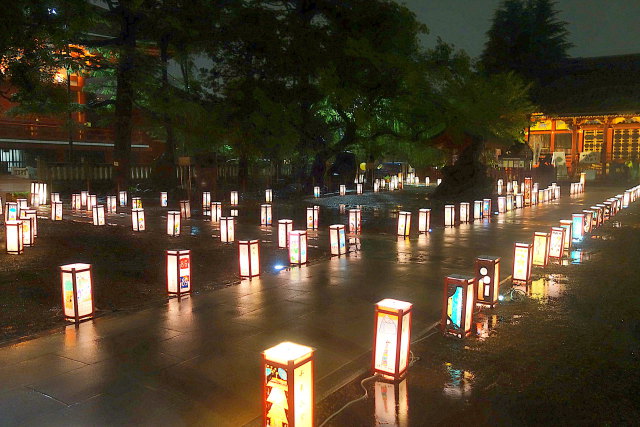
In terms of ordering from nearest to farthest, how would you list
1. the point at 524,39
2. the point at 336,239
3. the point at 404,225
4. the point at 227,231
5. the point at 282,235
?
the point at 336,239
the point at 282,235
the point at 227,231
the point at 404,225
the point at 524,39

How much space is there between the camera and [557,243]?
11.6 meters

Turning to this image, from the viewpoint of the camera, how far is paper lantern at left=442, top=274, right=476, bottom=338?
6523 millimetres

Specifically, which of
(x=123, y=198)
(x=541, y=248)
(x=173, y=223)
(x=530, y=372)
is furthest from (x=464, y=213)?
(x=123, y=198)

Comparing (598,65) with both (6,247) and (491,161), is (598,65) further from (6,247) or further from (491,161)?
(6,247)

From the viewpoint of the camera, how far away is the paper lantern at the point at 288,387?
3916 mm

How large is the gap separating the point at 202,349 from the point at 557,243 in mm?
8767

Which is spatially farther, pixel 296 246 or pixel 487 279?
pixel 296 246

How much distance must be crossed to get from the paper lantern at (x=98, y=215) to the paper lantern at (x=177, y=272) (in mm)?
9962

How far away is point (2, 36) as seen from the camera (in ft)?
33.4

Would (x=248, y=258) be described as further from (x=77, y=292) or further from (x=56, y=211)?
(x=56, y=211)

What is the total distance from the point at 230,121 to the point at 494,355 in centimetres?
2441

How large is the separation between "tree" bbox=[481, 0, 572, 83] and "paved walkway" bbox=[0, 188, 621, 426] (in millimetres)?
46051

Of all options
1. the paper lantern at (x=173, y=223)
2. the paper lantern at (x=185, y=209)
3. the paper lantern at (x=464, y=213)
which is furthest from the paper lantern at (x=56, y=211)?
the paper lantern at (x=464, y=213)

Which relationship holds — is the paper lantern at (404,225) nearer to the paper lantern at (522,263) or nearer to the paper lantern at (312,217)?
the paper lantern at (312,217)
